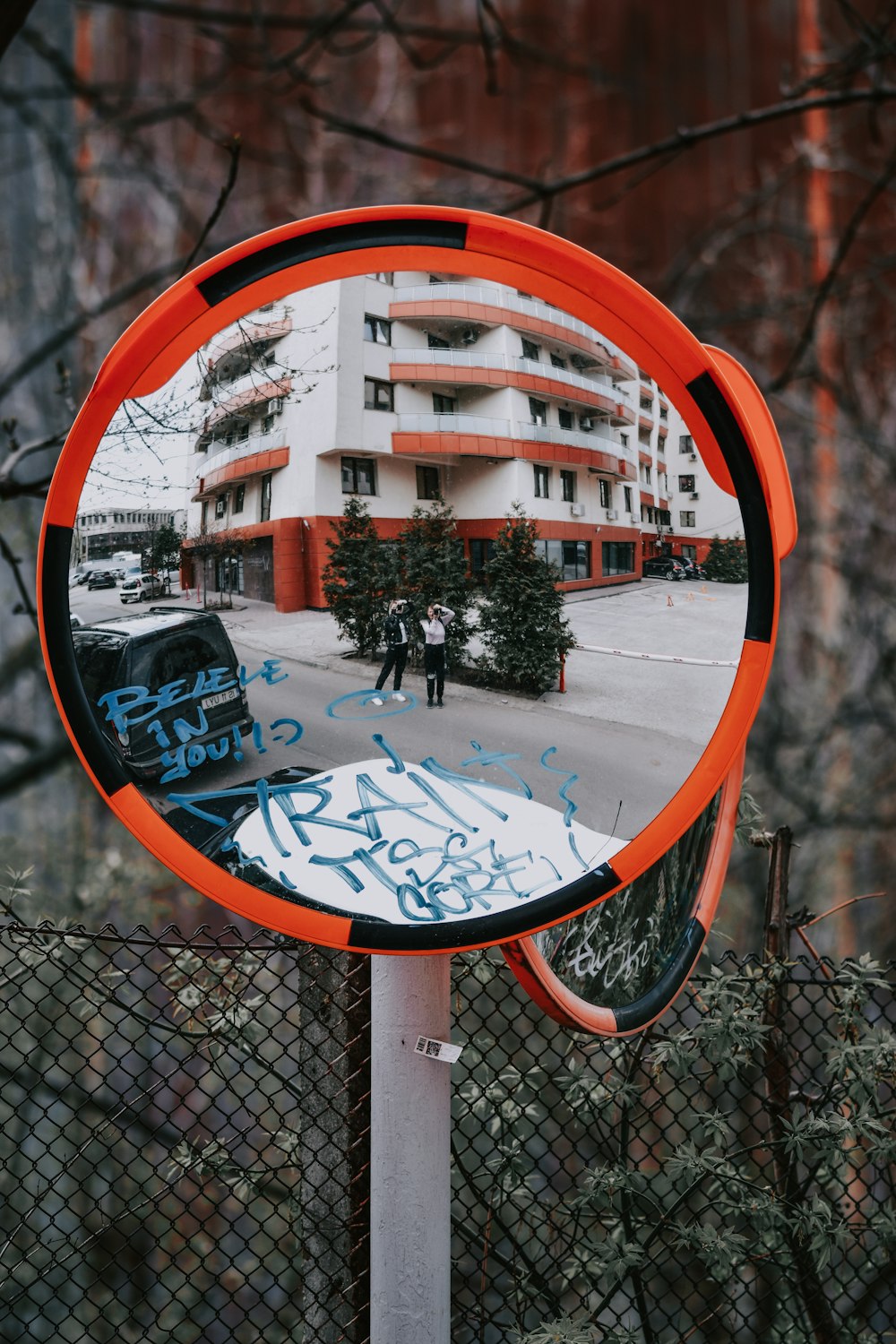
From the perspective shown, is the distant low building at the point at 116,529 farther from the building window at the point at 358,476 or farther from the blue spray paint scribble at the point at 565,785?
the blue spray paint scribble at the point at 565,785

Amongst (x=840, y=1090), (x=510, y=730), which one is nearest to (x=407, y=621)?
(x=510, y=730)

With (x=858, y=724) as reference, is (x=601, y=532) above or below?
above

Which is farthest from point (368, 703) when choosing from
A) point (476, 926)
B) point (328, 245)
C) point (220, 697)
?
point (328, 245)

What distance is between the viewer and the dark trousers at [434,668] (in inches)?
38.5

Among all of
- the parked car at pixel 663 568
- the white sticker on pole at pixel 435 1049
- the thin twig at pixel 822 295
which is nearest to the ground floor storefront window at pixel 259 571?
the parked car at pixel 663 568

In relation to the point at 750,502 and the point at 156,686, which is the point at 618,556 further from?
the point at 156,686

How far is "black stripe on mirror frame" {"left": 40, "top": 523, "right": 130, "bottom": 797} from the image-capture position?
96cm

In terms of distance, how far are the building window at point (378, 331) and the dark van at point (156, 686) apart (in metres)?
0.41

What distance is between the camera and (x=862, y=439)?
3586 millimetres

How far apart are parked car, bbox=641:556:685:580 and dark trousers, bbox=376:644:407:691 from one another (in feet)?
1.19

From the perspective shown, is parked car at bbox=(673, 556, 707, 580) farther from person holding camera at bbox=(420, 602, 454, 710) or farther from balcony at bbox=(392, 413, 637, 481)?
person holding camera at bbox=(420, 602, 454, 710)

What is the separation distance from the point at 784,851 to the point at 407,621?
167cm

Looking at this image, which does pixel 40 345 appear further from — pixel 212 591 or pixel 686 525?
pixel 686 525

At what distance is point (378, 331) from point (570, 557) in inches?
14.4
